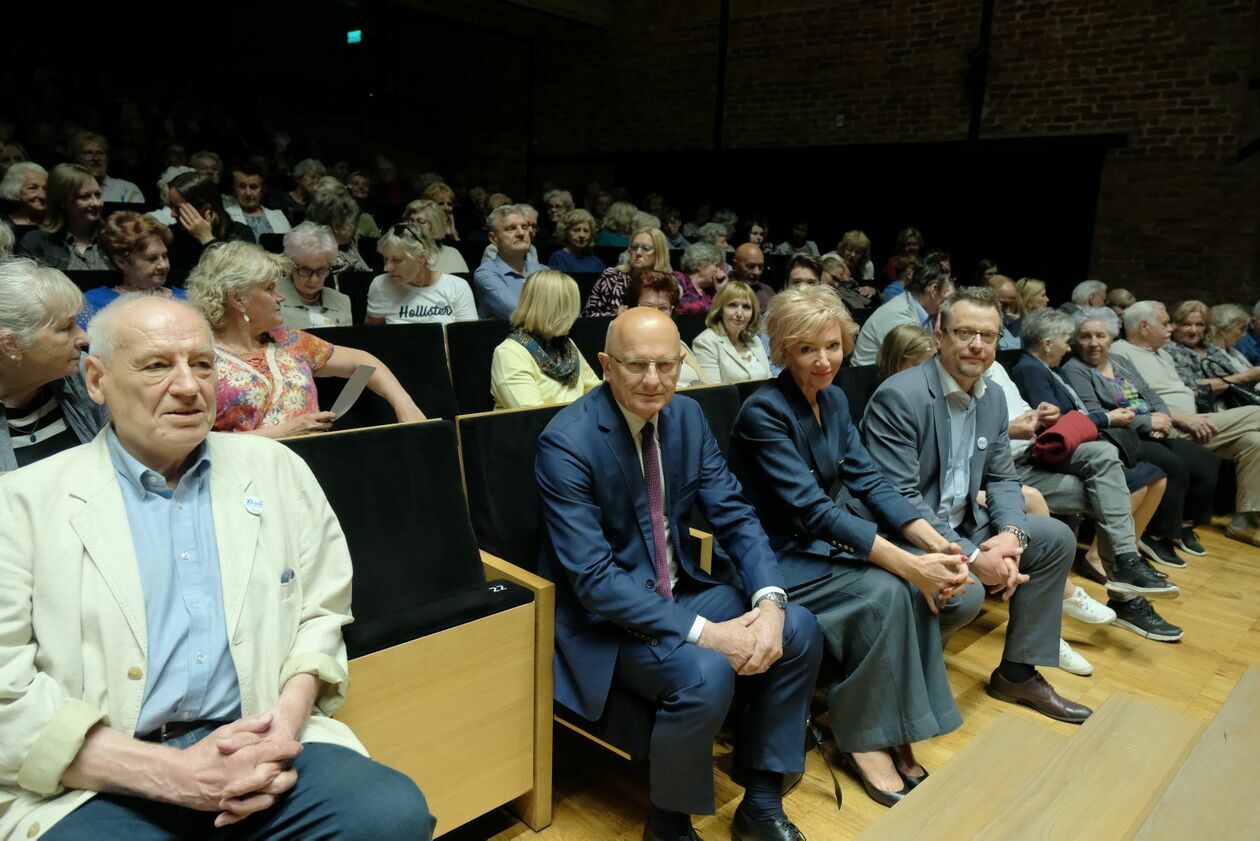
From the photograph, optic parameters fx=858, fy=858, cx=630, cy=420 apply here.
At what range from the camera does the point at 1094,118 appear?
267 inches

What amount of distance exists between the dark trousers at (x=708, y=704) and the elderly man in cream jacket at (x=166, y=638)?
535 mm

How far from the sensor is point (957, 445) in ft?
7.91

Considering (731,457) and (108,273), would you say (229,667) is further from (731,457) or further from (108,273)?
(108,273)

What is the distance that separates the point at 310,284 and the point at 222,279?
3.04 feet

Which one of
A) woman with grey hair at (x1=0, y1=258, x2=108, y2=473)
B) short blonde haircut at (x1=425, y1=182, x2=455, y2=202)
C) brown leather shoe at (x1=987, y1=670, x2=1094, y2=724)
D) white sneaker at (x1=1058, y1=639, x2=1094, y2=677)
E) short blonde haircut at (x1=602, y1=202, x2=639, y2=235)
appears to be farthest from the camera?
short blonde haircut at (x1=602, y1=202, x2=639, y2=235)

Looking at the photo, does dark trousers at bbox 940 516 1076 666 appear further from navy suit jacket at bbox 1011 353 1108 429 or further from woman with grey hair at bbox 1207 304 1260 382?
woman with grey hair at bbox 1207 304 1260 382

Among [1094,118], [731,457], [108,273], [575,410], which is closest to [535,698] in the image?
[575,410]

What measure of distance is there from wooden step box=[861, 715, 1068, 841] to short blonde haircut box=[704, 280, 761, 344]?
221cm

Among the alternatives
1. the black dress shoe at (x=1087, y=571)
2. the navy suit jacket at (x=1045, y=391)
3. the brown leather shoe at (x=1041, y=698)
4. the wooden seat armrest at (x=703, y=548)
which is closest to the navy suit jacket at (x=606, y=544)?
the wooden seat armrest at (x=703, y=548)

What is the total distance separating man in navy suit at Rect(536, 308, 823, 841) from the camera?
1673 mm

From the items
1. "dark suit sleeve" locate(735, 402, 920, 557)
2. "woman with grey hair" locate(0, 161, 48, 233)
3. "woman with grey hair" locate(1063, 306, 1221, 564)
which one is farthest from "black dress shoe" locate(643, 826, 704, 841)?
"woman with grey hair" locate(0, 161, 48, 233)

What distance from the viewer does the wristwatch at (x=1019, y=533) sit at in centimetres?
235

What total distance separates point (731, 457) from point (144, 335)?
4.71 feet

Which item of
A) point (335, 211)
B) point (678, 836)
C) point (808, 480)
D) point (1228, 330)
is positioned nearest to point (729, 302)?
point (808, 480)
